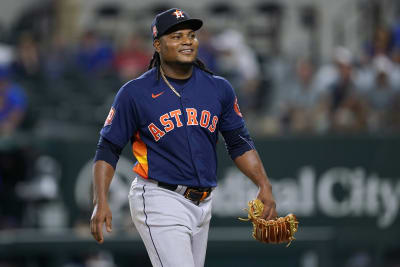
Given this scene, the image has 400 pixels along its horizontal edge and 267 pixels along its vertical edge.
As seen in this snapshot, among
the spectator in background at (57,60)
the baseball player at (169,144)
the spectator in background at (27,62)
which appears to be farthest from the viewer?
the spectator in background at (57,60)

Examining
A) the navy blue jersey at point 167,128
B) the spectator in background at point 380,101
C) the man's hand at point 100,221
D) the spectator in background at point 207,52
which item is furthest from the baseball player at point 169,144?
the spectator in background at point 207,52

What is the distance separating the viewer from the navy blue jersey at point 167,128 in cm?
495

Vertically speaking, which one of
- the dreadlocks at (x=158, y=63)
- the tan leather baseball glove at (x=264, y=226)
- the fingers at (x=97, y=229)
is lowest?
the tan leather baseball glove at (x=264, y=226)

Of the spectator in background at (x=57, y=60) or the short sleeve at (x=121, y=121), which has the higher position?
the short sleeve at (x=121, y=121)

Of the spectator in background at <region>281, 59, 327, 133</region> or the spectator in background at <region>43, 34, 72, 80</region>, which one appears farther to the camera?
the spectator in background at <region>43, 34, 72, 80</region>

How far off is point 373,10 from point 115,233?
687cm

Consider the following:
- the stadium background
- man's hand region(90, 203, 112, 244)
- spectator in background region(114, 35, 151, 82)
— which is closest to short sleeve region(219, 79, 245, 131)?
man's hand region(90, 203, 112, 244)

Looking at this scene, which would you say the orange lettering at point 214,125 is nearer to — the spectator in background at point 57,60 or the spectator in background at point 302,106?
the spectator in background at point 302,106

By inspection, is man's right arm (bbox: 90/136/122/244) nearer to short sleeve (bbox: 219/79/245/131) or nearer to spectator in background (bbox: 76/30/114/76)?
short sleeve (bbox: 219/79/245/131)

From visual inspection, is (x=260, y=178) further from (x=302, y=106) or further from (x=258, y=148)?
(x=302, y=106)

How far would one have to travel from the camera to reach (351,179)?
34.0 feet

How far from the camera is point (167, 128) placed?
4.94 meters

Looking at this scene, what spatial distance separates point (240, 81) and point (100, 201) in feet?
22.6

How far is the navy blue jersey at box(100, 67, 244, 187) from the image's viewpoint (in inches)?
195
